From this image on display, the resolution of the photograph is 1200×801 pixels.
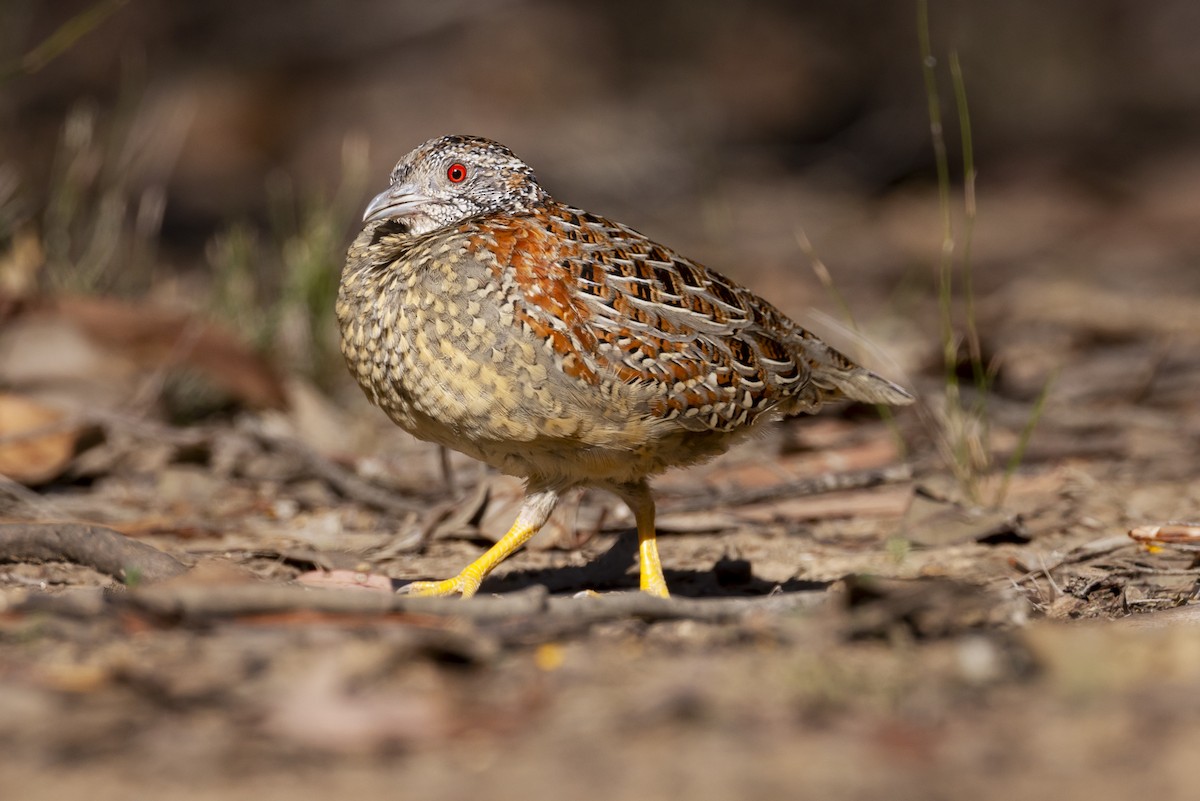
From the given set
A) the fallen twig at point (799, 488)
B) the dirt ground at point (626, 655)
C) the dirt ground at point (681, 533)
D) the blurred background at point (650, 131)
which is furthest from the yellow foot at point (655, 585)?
the blurred background at point (650, 131)

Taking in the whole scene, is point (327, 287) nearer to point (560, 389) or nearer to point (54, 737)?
point (560, 389)

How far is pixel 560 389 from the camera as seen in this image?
14.5ft

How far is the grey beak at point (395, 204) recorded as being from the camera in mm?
5105

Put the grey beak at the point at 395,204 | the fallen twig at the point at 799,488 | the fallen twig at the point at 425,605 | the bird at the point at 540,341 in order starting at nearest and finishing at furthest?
the fallen twig at the point at 425,605, the bird at the point at 540,341, the grey beak at the point at 395,204, the fallen twig at the point at 799,488

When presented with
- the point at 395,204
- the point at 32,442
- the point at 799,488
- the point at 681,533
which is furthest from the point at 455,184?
the point at 32,442

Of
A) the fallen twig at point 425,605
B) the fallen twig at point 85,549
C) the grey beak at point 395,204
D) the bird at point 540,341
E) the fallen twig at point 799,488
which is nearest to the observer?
the fallen twig at point 425,605

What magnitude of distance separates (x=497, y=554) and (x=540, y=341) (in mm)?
790

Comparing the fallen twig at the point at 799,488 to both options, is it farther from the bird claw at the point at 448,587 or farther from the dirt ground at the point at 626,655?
the bird claw at the point at 448,587

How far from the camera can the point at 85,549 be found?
15.6ft

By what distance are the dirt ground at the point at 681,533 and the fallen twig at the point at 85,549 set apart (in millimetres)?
12

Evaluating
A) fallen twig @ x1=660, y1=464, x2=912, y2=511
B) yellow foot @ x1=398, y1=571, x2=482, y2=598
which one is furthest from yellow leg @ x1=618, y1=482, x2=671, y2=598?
fallen twig @ x1=660, y1=464, x2=912, y2=511

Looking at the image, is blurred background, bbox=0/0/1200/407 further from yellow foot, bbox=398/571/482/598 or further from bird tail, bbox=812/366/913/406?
yellow foot, bbox=398/571/482/598

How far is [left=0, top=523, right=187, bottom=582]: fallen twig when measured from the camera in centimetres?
457

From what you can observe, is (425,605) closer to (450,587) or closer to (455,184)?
(450,587)
